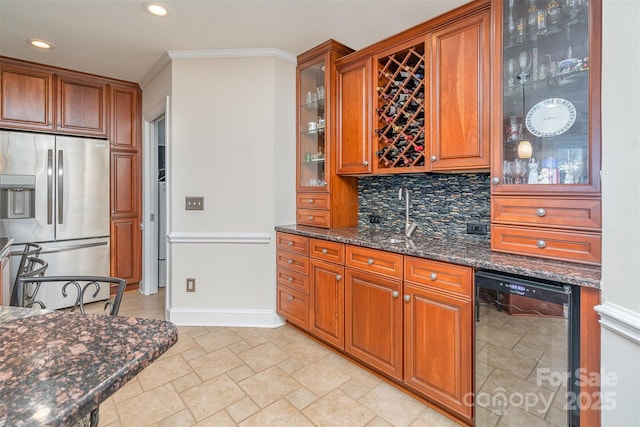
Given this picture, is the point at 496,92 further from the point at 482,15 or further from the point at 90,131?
the point at 90,131

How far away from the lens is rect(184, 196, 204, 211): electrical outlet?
2.92m

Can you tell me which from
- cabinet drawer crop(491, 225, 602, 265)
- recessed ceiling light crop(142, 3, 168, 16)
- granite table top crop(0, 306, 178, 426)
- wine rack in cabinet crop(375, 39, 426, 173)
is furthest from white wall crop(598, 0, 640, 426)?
recessed ceiling light crop(142, 3, 168, 16)

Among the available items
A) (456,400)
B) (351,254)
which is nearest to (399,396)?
(456,400)

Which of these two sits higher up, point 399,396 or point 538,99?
point 538,99

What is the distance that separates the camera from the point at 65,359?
2.11 feet

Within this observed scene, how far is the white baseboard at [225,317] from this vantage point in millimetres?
2920

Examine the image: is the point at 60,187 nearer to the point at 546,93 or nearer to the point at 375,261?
the point at 375,261

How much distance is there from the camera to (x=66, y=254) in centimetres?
326

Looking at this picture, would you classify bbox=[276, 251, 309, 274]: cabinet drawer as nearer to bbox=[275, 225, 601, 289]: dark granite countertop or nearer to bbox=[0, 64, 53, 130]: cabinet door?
bbox=[275, 225, 601, 289]: dark granite countertop

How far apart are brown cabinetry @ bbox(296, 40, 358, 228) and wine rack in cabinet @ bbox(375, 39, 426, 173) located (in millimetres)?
451

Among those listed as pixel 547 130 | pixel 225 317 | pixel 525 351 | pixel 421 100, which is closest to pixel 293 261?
pixel 225 317

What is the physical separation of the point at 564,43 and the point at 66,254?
14.2ft

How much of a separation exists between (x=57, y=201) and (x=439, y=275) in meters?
3.62

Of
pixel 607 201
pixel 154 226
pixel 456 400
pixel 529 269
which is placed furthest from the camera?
pixel 154 226
